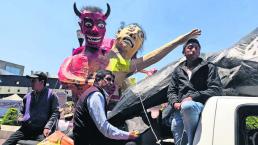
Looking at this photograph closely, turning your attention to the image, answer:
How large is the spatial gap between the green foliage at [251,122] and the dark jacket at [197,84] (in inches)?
12.8

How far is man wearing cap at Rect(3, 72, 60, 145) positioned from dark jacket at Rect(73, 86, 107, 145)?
139 centimetres

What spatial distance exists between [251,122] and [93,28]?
22.9 feet

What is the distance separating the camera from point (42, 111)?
5176 millimetres

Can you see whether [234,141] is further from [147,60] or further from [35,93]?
[147,60]

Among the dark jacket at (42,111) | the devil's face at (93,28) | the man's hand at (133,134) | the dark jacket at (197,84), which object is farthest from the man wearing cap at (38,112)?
the devil's face at (93,28)

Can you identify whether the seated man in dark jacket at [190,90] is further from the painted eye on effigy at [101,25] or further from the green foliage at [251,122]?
the painted eye on effigy at [101,25]

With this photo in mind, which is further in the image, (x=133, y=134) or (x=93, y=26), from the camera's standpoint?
(x=93, y=26)

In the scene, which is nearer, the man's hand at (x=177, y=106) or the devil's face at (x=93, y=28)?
the man's hand at (x=177, y=106)

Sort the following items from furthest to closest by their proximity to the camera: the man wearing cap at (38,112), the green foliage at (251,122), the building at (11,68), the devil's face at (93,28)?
1. the building at (11,68)
2. the devil's face at (93,28)
3. the man wearing cap at (38,112)
4. the green foliage at (251,122)

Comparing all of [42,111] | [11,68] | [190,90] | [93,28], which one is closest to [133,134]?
[190,90]

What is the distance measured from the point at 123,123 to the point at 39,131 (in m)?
1.60

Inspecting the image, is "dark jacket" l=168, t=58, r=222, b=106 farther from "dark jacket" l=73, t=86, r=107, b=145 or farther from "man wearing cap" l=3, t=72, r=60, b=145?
"man wearing cap" l=3, t=72, r=60, b=145

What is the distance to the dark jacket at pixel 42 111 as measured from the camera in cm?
511

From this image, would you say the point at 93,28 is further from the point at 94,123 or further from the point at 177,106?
the point at 177,106
